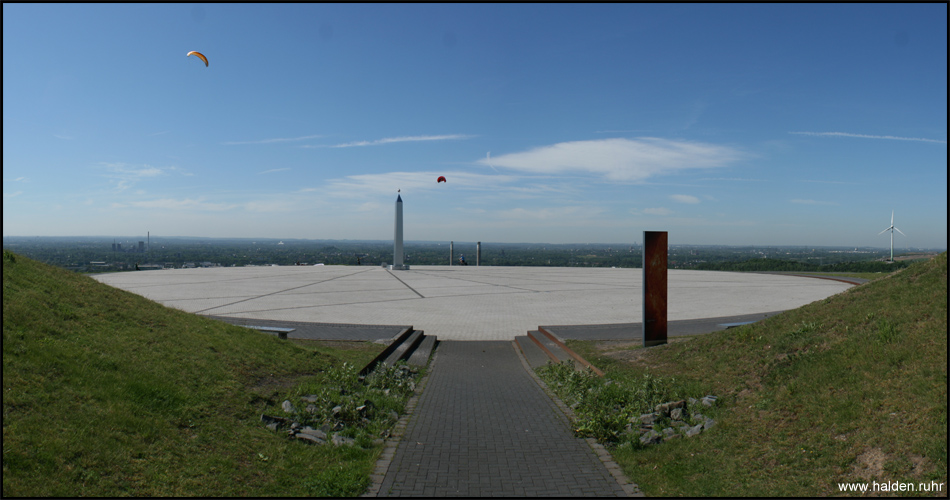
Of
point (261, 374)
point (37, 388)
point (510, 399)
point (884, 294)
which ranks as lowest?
point (510, 399)

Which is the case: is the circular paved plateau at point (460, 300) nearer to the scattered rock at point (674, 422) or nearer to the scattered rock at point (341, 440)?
the scattered rock at point (674, 422)

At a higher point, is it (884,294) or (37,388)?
(884,294)

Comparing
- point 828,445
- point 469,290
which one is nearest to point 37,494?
point 828,445

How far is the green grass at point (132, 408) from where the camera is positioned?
3.78m

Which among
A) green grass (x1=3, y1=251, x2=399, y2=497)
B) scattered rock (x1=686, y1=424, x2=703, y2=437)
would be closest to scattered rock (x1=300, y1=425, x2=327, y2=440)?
green grass (x1=3, y1=251, x2=399, y2=497)

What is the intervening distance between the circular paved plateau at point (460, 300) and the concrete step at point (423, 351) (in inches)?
32.1

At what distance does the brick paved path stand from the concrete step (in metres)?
1.51

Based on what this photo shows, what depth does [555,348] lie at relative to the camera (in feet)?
35.6

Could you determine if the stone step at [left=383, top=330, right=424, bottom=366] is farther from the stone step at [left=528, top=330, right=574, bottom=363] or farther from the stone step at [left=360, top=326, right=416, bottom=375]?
the stone step at [left=528, top=330, right=574, bottom=363]

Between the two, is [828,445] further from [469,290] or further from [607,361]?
[469,290]

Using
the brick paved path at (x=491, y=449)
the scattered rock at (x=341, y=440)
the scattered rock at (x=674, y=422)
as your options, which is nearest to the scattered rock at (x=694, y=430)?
the scattered rock at (x=674, y=422)

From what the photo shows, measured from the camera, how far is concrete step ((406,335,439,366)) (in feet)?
32.5

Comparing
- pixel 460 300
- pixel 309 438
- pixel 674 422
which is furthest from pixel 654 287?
pixel 460 300

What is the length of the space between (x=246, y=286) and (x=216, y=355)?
18489 mm
